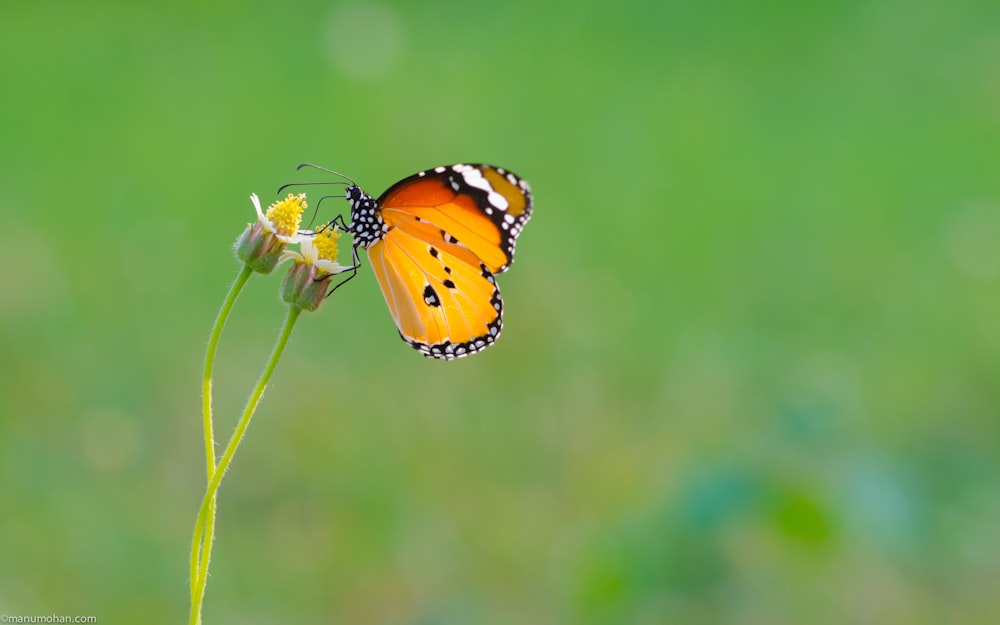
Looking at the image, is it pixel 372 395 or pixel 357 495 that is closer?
pixel 357 495

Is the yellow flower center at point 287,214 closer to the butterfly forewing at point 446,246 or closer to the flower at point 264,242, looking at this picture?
the flower at point 264,242

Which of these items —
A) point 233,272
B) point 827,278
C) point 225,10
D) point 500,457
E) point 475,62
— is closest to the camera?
point 500,457

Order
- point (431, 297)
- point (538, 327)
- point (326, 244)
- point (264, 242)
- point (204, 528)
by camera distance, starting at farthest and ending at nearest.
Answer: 1. point (538, 327)
2. point (431, 297)
3. point (326, 244)
4. point (264, 242)
5. point (204, 528)

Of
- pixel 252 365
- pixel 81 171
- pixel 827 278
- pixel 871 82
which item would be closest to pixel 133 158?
pixel 81 171

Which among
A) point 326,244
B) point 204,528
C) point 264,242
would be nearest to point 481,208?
point 326,244

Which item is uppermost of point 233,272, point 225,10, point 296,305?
point 225,10

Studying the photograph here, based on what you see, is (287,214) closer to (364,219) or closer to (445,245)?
(364,219)

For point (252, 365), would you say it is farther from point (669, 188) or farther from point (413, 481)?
point (669, 188)
